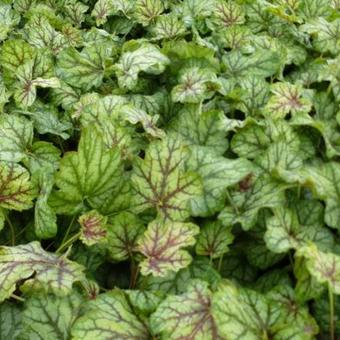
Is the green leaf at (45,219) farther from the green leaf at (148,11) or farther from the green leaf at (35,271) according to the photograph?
the green leaf at (148,11)

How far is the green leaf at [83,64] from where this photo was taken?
2.14m

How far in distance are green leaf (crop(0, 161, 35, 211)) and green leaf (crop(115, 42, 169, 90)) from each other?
0.54m

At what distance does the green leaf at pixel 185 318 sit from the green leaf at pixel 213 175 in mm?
267

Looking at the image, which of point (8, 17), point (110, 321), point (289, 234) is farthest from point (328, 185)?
point (8, 17)

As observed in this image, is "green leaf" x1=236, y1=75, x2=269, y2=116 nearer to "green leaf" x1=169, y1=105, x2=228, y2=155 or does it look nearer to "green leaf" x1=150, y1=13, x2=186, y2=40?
"green leaf" x1=169, y1=105, x2=228, y2=155

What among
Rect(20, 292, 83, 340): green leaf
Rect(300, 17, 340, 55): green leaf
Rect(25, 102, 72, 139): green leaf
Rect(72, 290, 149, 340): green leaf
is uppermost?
Rect(300, 17, 340, 55): green leaf

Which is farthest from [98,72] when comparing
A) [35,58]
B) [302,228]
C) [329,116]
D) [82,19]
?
[302,228]

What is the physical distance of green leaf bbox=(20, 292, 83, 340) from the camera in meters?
1.40

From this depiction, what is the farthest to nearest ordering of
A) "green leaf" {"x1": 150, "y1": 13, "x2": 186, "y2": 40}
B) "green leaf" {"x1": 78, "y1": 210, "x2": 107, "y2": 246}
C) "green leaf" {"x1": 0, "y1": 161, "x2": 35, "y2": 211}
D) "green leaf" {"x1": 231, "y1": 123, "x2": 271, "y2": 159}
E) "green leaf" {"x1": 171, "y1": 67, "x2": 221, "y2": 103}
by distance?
"green leaf" {"x1": 150, "y1": 13, "x2": 186, "y2": 40} < "green leaf" {"x1": 171, "y1": 67, "x2": 221, "y2": 103} < "green leaf" {"x1": 231, "y1": 123, "x2": 271, "y2": 159} < "green leaf" {"x1": 0, "y1": 161, "x2": 35, "y2": 211} < "green leaf" {"x1": 78, "y1": 210, "x2": 107, "y2": 246}

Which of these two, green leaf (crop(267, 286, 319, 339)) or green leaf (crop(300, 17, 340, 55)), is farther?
green leaf (crop(300, 17, 340, 55))

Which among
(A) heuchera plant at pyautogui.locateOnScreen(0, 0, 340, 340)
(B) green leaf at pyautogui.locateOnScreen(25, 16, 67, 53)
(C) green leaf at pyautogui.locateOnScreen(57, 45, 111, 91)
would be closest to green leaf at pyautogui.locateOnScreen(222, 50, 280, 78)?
(A) heuchera plant at pyautogui.locateOnScreen(0, 0, 340, 340)

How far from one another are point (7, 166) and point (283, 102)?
884mm

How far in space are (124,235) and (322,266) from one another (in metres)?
0.53

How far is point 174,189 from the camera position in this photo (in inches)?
60.9
